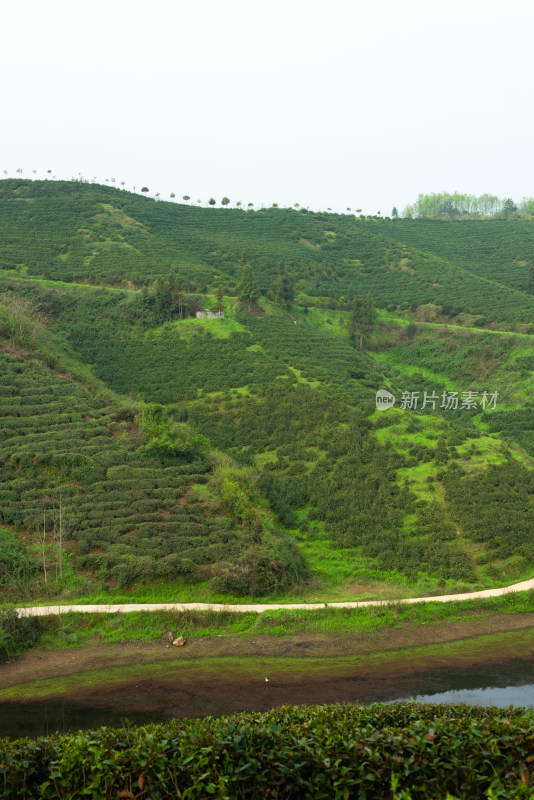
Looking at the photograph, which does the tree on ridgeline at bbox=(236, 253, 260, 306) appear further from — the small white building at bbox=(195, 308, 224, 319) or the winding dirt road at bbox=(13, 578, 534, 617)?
the winding dirt road at bbox=(13, 578, 534, 617)

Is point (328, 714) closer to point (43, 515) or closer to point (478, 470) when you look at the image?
point (43, 515)

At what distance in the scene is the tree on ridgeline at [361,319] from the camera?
66.6 m

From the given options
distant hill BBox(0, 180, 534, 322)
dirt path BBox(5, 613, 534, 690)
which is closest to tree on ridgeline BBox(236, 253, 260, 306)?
Answer: distant hill BBox(0, 180, 534, 322)

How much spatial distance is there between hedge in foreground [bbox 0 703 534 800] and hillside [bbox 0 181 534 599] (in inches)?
498

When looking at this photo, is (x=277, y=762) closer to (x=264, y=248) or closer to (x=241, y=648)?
(x=241, y=648)

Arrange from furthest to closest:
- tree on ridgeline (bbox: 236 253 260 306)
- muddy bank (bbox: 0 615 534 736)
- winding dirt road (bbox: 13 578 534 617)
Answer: tree on ridgeline (bbox: 236 253 260 306)
winding dirt road (bbox: 13 578 534 617)
muddy bank (bbox: 0 615 534 736)

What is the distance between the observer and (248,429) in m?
41.5

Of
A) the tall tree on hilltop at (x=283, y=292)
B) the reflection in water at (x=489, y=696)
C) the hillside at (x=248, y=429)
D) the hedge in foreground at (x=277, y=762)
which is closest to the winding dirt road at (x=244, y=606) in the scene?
the hillside at (x=248, y=429)

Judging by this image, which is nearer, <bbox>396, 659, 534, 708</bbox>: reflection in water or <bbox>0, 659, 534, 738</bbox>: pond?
<bbox>0, 659, 534, 738</bbox>: pond

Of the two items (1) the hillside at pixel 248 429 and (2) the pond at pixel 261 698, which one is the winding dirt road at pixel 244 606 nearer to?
(1) the hillside at pixel 248 429

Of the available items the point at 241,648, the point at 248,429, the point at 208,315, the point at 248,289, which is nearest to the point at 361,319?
the point at 248,289

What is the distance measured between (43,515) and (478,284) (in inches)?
2650

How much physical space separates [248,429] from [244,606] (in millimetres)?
19148

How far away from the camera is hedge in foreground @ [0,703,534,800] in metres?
10.4
